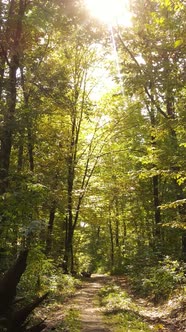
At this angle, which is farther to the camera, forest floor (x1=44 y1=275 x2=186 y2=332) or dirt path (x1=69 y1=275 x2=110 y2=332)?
dirt path (x1=69 y1=275 x2=110 y2=332)

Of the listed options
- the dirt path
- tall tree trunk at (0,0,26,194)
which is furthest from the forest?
the dirt path

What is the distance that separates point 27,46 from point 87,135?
13.5 metres

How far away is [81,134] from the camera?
24.6m

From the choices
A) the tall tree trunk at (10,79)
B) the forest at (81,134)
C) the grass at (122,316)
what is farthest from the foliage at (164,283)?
the tall tree trunk at (10,79)

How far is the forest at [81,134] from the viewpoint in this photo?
8352 millimetres

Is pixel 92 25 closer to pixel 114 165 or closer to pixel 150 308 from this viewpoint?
pixel 150 308

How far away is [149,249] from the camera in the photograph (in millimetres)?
18578

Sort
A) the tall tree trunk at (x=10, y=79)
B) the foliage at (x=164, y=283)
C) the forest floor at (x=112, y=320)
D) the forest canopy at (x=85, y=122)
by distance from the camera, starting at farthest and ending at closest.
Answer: the foliage at (x=164, y=283) < the tall tree trunk at (x=10, y=79) < the forest canopy at (x=85, y=122) < the forest floor at (x=112, y=320)

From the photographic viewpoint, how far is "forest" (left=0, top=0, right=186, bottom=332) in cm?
835

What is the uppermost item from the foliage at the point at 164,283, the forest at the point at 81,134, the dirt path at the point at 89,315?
the forest at the point at 81,134

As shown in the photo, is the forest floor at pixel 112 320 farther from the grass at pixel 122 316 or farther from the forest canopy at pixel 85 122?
the forest canopy at pixel 85 122

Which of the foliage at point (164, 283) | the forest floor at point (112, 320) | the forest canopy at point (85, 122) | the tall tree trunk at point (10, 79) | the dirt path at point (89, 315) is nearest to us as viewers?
the forest floor at point (112, 320)

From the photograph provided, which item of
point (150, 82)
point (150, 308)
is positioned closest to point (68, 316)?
point (150, 308)

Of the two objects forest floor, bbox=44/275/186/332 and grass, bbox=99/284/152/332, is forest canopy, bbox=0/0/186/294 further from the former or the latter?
grass, bbox=99/284/152/332
